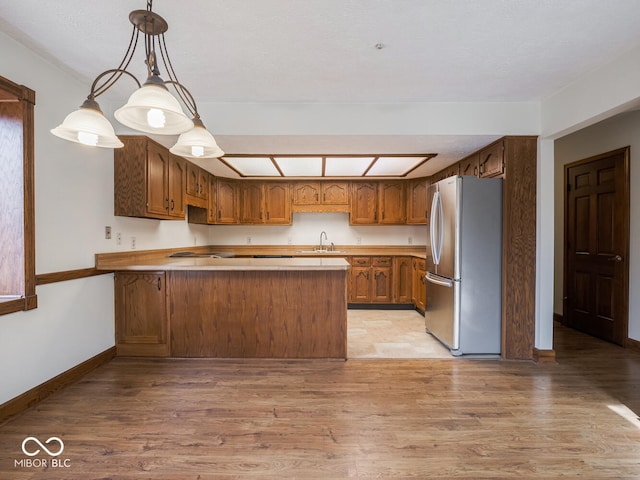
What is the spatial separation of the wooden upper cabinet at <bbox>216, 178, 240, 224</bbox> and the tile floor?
2486 millimetres

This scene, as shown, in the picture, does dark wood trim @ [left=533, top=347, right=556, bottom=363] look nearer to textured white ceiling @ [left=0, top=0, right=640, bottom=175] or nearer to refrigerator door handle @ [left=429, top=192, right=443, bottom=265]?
refrigerator door handle @ [left=429, top=192, right=443, bottom=265]

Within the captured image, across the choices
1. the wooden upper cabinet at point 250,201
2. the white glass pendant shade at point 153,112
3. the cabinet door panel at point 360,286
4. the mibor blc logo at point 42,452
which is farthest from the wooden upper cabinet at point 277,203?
the mibor blc logo at point 42,452

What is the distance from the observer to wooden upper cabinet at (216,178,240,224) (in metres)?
5.36

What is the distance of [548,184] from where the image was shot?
3.12m

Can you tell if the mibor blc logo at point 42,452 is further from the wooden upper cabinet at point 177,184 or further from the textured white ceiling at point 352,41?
the textured white ceiling at point 352,41

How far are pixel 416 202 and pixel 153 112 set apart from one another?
4.59 metres

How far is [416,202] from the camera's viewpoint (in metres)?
5.48

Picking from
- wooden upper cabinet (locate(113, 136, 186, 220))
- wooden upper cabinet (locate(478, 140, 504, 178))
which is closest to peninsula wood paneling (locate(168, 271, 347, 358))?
wooden upper cabinet (locate(113, 136, 186, 220))

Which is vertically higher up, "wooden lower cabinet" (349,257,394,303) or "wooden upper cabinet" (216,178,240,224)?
"wooden upper cabinet" (216,178,240,224)

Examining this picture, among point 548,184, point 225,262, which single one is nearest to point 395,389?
point 225,262

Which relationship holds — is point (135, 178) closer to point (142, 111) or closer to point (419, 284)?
point (142, 111)

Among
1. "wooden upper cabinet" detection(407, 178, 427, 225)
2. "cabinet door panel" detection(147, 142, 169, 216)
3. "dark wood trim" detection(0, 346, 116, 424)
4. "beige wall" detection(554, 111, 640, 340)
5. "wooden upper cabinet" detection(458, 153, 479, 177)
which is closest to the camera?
"dark wood trim" detection(0, 346, 116, 424)

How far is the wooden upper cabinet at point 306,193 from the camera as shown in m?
5.61

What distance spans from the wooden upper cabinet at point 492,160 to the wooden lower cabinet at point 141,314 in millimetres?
3390
